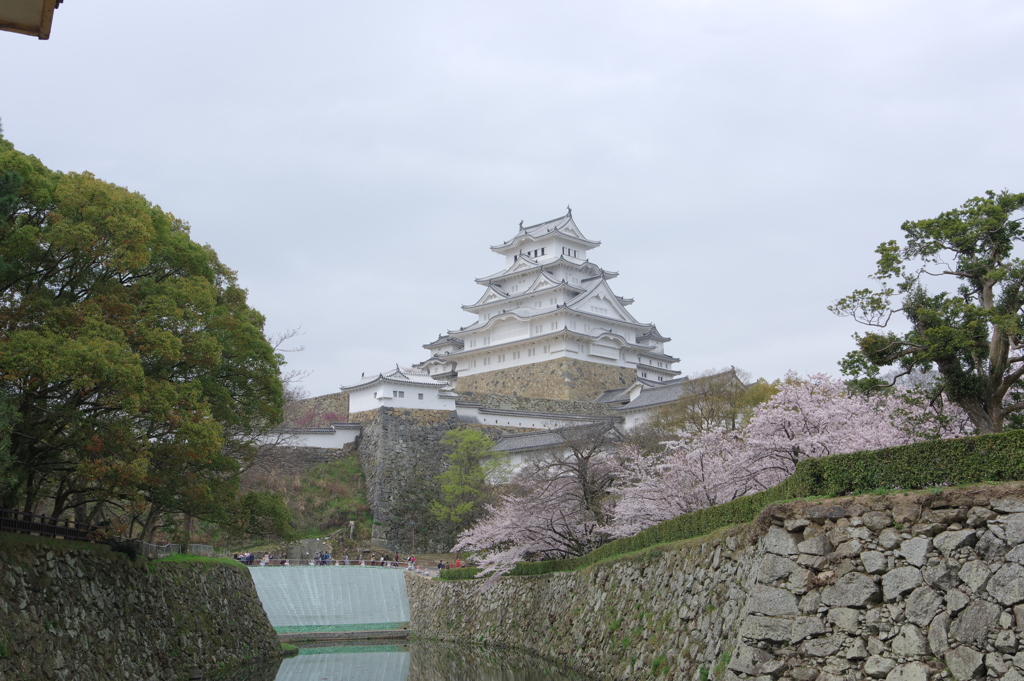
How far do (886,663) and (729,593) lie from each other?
2805mm

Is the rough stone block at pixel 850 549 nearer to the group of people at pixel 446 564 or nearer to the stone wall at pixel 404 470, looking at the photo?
the group of people at pixel 446 564

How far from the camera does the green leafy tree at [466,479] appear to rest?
3347 centimetres

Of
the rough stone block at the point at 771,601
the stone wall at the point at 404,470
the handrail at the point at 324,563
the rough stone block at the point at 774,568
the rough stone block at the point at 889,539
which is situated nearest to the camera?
the rough stone block at the point at 889,539

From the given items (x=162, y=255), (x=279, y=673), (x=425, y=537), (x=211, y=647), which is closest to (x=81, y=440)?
(x=162, y=255)

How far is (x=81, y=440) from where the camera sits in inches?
466

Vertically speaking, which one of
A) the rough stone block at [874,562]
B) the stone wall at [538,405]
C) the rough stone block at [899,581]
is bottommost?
the rough stone block at [899,581]

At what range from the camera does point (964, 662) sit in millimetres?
7820

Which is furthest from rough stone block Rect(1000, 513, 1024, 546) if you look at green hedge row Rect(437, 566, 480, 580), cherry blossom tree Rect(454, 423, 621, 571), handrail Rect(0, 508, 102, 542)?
green hedge row Rect(437, 566, 480, 580)

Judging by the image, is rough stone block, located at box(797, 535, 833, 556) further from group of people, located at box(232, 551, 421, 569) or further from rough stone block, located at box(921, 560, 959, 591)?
group of people, located at box(232, 551, 421, 569)

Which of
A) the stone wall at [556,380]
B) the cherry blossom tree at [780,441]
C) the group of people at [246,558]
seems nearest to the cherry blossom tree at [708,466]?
the cherry blossom tree at [780,441]

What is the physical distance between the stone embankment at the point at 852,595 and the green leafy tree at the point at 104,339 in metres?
7.30

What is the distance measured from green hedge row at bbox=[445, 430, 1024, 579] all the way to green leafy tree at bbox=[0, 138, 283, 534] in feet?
25.9

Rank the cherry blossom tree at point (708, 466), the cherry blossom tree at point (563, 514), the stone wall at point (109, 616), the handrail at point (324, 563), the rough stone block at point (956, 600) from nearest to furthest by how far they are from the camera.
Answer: the rough stone block at point (956, 600)
the stone wall at point (109, 616)
the cherry blossom tree at point (708, 466)
the cherry blossom tree at point (563, 514)
the handrail at point (324, 563)

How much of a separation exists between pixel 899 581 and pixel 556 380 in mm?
35996
